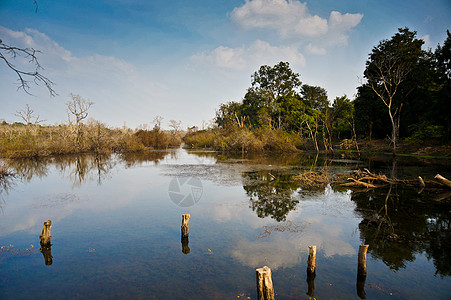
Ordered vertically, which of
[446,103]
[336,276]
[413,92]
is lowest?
[336,276]

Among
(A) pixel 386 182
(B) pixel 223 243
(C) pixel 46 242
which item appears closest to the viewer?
(C) pixel 46 242

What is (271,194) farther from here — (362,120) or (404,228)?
(362,120)

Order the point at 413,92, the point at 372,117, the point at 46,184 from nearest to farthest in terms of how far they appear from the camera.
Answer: the point at 46,184
the point at 413,92
the point at 372,117

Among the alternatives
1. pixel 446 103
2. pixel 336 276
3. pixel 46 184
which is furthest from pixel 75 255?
pixel 446 103

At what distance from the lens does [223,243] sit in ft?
23.4

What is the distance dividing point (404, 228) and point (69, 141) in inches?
Answer: 1556

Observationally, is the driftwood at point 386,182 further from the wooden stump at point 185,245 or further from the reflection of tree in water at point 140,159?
the reflection of tree in water at point 140,159

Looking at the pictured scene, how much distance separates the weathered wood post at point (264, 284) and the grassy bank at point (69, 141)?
103 feet

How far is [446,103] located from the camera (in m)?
→ 27.7

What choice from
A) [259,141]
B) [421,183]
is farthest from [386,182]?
[259,141]

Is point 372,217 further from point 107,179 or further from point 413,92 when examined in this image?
point 413,92

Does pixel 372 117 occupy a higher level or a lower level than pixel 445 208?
higher

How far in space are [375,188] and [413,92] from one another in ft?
106

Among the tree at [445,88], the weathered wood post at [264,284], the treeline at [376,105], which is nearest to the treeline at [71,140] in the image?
the treeline at [376,105]
